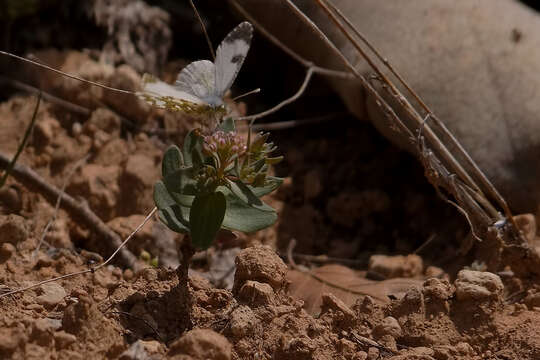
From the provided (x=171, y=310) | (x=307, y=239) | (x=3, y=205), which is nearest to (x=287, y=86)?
(x=307, y=239)

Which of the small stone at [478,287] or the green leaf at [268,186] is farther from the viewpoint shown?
the small stone at [478,287]

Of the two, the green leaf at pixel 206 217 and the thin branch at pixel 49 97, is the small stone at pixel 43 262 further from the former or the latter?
the thin branch at pixel 49 97

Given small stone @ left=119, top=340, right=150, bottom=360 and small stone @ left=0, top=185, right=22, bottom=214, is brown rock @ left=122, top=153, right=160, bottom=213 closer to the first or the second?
small stone @ left=0, top=185, right=22, bottom=214

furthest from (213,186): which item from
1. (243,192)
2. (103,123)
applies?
(103,123)

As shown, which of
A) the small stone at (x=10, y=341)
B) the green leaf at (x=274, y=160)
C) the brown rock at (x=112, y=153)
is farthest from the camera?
the brown rock at (x=112, y=153)

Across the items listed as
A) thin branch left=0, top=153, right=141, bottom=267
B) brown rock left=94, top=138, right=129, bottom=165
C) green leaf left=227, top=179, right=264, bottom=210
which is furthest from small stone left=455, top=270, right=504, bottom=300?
brown rock left=94, top=138, right=129, bottom=165

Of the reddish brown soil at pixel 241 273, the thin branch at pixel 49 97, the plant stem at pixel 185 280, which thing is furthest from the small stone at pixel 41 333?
the thin branch at pixel 49 97

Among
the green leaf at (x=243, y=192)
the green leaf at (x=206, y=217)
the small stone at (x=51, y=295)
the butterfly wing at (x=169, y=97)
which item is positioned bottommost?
the small stone at (x=51, y=295)

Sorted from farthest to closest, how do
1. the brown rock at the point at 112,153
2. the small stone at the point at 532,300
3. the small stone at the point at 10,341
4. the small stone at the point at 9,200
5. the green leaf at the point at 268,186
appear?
the brown rock at the point at 112,153, the small stone at the point at 9,200, the small stone at the point at 532,300, the green leaf at the point at 268,186, the small stone at the point at 10,341

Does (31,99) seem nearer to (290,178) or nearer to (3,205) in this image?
(3,205)
